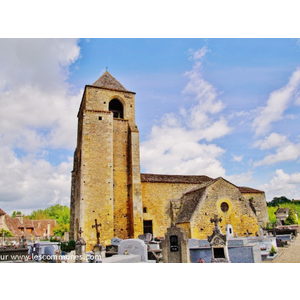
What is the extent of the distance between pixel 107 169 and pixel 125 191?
6.96ft

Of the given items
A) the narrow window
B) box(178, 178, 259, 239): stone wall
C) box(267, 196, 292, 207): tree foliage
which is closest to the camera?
box(178, 178, 259, 239): stone wall

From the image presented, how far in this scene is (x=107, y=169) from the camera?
18.1m

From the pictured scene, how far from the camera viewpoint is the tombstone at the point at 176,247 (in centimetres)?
936

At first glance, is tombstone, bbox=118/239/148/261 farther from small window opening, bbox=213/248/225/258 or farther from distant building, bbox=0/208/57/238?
distant building, bbox=0/208/57/238

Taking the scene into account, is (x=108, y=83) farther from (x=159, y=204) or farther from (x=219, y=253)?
(x=219, y=253)

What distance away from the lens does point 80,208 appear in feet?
54.7

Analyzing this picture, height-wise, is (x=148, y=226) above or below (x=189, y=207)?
below

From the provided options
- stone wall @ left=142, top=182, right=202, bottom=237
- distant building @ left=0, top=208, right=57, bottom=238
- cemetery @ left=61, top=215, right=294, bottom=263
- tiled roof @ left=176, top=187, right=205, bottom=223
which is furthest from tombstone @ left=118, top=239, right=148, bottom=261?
distant building @ left=0, top=208, right=57, bottom=238

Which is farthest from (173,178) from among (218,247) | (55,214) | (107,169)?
(55,214)

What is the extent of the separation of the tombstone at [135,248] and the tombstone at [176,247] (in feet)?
3.19

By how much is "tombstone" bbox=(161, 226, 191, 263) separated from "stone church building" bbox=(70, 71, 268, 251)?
6263 millimetres

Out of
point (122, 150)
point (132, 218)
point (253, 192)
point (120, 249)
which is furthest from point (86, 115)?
point (253, 192)

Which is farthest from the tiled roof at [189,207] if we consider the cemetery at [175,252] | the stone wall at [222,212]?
the cemetery at [175,252]

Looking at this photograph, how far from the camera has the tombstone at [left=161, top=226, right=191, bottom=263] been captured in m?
9.36
